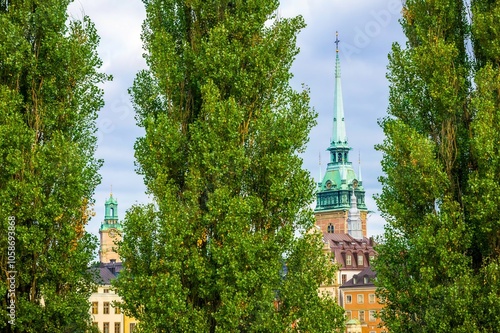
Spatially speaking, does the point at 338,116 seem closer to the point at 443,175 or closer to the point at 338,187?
the point at 338,187

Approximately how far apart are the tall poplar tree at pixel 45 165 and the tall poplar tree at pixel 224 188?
190cm

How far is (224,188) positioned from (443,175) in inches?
263

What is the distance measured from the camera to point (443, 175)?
2702cm

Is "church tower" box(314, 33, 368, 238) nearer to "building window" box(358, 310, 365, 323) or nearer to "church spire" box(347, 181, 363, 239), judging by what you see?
"church spire" box(347, 181, 363, 239)

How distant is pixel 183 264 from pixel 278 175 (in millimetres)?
3728

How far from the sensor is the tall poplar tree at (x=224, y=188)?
Answer: 2498cm

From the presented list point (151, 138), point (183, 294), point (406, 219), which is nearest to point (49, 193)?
point (151, 138)

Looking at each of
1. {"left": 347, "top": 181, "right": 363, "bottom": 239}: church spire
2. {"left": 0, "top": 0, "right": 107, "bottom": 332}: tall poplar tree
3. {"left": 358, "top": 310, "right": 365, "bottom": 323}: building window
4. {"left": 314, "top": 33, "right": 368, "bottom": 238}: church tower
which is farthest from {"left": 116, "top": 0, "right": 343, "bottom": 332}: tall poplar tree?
{"left": 314, "top": 33, "right": 368, "bottom": 238}: church tower

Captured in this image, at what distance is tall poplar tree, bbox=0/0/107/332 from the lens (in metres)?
26.2

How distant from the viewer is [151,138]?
26422 mm

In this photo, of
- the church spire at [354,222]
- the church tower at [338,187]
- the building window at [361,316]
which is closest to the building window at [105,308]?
the building window at [361,316]

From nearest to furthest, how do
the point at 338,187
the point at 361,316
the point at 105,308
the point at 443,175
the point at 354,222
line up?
the point at 443,175
the point at 105,308
the point at 361,316
the point at 354,222
the point at 338,187

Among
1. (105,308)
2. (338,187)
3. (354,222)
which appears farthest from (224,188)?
(338,187)

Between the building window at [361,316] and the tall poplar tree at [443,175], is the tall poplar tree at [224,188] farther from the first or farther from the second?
the building window at [361,316]
